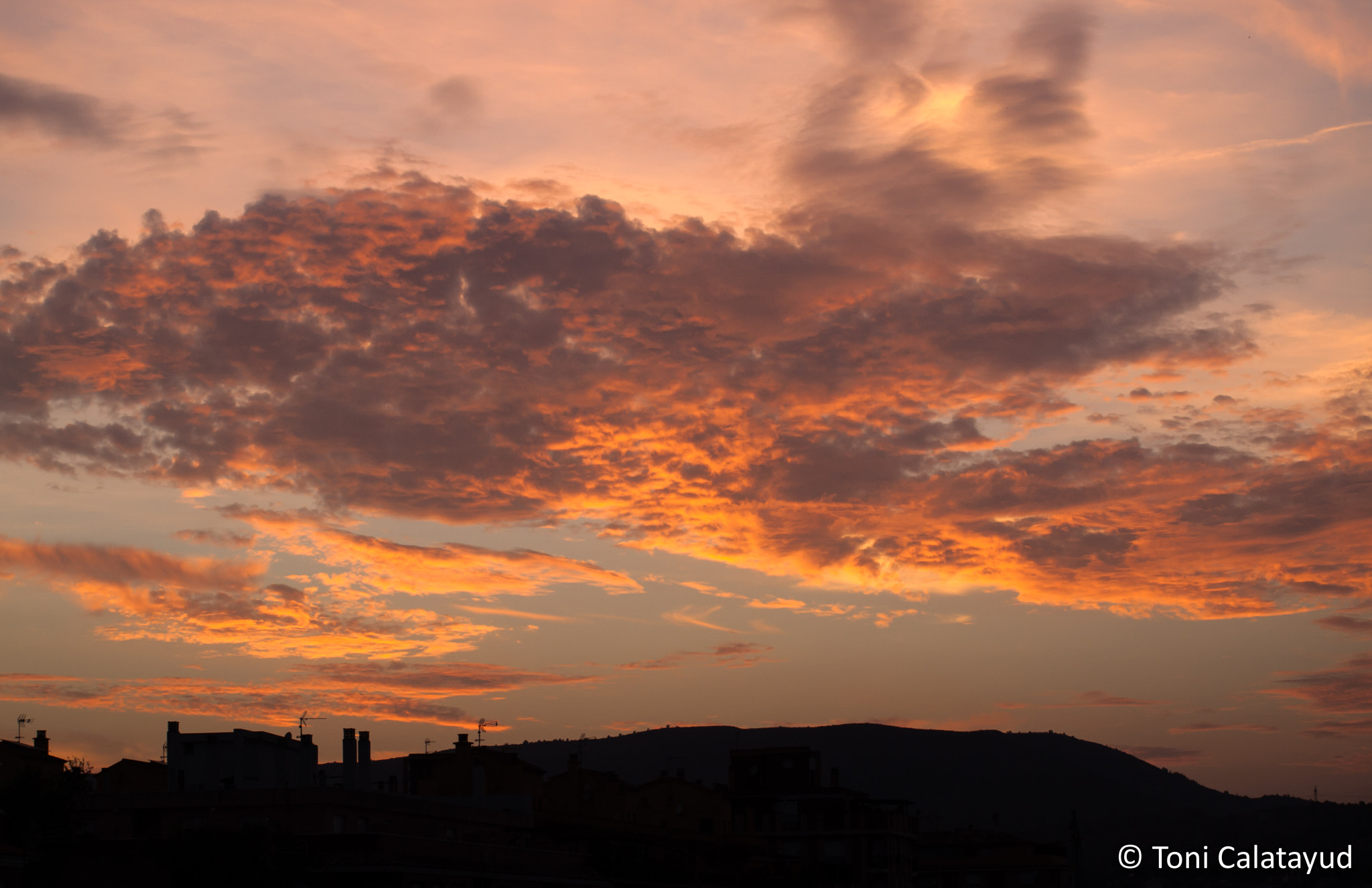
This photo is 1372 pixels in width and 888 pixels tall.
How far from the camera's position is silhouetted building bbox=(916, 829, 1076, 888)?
13300cm

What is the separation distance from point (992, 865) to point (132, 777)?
81.0 metres

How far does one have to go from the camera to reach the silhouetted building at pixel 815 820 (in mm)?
120438

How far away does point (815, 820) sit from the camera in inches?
4818

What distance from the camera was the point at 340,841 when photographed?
5828 centimetres

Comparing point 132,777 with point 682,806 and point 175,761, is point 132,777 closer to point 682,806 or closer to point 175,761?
point 175,761

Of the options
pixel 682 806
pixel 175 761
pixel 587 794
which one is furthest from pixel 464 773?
pixel 682 806

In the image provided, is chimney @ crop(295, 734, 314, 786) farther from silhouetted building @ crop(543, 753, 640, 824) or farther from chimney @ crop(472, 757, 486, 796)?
silhouetted building @ crop(543, 753, 640, 824)

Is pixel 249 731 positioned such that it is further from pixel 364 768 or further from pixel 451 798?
pixel 451 798

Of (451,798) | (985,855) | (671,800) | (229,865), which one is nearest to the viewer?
(229,865)

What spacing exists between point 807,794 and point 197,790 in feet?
233

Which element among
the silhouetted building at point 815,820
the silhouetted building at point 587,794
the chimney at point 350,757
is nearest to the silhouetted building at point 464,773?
the silhouetted building at point 587,794

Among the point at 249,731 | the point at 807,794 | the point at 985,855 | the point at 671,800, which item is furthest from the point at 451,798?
the point at 985,855

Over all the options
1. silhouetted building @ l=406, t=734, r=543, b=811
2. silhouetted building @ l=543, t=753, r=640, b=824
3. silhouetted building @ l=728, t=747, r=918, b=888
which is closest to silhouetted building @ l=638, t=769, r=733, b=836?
silhouetted building @ l=543, t=753, r=640, b=824

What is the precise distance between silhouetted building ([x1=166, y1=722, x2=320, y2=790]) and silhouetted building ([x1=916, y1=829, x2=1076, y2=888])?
81.7m
